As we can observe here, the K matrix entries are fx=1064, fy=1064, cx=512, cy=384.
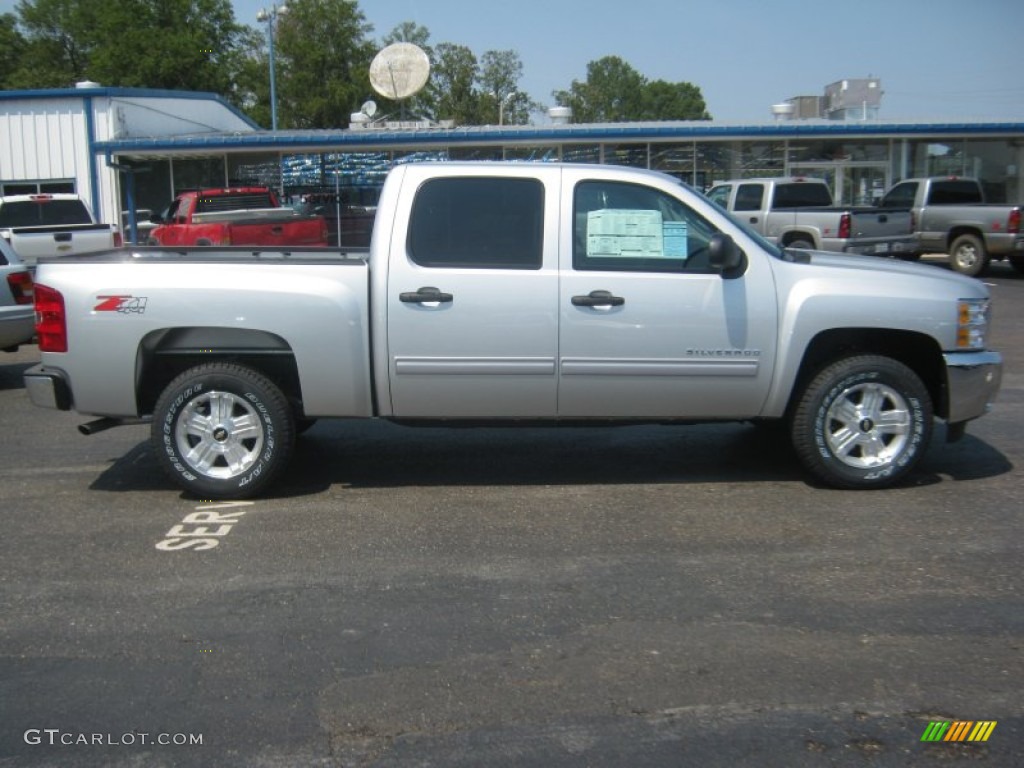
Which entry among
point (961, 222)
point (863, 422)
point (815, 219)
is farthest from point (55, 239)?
point (961, 222)

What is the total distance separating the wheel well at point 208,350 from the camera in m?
6.29

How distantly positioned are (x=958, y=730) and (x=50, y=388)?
508 cm

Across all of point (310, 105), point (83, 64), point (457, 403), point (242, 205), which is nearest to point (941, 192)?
point (242, 205)

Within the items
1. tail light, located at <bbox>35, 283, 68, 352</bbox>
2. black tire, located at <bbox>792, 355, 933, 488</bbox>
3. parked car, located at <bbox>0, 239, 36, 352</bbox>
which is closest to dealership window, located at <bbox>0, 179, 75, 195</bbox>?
parked car, located at <bbox>0, 239, 36, 352</bbox>

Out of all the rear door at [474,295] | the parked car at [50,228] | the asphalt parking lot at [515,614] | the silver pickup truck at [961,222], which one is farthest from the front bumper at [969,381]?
the silver pickup truck at [961,222]

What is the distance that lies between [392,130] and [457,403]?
22.3 metres

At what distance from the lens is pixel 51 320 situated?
6.22 metres

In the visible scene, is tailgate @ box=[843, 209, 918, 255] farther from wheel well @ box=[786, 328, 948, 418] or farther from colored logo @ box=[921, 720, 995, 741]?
colored logo @ box=[921, 720, 995, 741]

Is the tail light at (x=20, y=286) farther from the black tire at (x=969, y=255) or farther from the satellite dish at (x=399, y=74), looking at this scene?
the satellite dish at (x=399, y=74)

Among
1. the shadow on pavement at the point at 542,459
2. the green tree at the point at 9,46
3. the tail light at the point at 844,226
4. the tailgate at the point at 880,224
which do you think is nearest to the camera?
the shadow on pavement at the point at 542,459

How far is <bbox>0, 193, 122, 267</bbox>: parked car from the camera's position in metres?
15.9

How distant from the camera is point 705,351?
6.21 meters

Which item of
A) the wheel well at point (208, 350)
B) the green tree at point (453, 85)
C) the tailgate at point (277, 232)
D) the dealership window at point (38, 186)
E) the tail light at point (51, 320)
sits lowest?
the wheel well at point (208, 350)

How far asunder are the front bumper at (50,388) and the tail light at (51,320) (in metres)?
0.15
